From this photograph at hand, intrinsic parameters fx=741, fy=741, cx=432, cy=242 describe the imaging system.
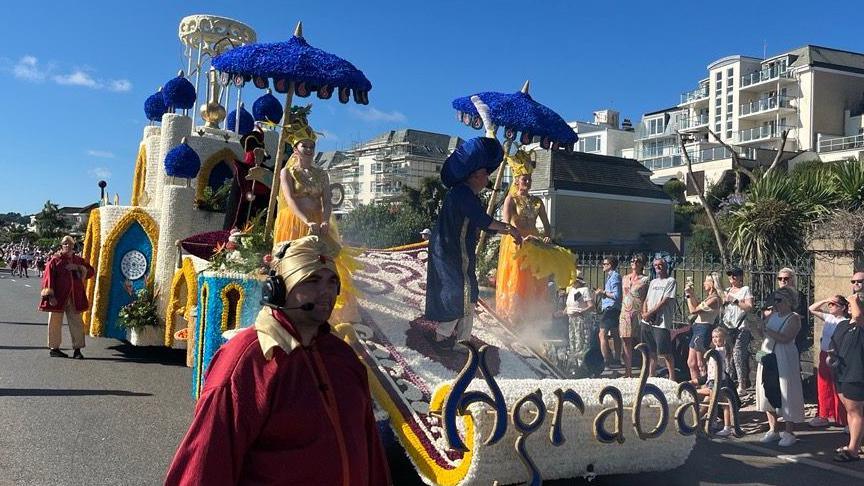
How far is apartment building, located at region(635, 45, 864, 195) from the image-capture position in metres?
46.0

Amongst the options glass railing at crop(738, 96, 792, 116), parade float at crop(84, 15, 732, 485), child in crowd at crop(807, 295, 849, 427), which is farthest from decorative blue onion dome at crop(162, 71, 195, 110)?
glass railing at crop(738, 96, 792, 116)

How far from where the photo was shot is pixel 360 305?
6.91 metres

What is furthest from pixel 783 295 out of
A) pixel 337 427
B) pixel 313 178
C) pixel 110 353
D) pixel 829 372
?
pixel 110 353

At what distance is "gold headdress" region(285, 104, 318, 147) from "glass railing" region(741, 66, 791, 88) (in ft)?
159

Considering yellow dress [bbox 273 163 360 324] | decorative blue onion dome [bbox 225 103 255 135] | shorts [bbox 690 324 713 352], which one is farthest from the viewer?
decorative blue onion dome [bbox 225 103 255 135]

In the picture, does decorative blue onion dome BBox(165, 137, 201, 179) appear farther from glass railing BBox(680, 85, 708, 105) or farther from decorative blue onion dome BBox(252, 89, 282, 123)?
glass railing BBox(680, 85, 708, 105)

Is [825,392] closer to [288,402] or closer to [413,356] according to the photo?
[413,356]

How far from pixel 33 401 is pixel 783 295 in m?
7.82

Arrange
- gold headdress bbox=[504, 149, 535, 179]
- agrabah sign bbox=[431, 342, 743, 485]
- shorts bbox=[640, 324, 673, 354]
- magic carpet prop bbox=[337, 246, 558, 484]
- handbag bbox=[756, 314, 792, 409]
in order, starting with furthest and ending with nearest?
shorts bbox=[640, 324, 673, 354] < gold headdress bbox=[504, 149, 535, 179] < handbag bbox=[756, 314, 792, 409] < magic carpet prop bbox=[337, 246, 558, 484] < agrabah sign bbox=[431, 342, 743, 485]

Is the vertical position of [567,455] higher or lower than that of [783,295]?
lower

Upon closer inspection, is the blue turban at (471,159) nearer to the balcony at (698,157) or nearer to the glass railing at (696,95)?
the balcony at (698,157)

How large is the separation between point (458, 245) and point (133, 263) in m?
7.06

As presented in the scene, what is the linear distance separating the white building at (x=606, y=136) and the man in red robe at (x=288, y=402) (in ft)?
211

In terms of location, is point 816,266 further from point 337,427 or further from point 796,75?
point 796,75
